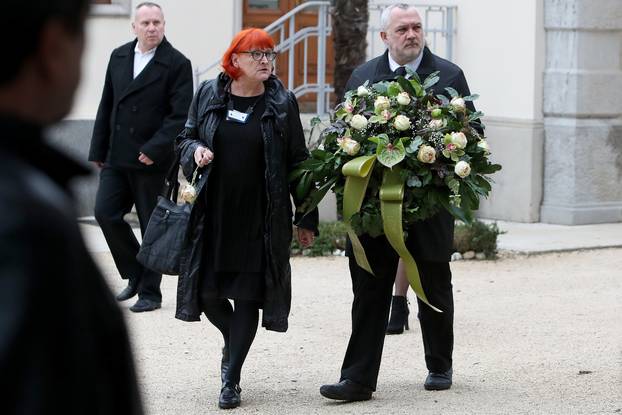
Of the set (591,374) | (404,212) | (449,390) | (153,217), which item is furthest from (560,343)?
(153,217)

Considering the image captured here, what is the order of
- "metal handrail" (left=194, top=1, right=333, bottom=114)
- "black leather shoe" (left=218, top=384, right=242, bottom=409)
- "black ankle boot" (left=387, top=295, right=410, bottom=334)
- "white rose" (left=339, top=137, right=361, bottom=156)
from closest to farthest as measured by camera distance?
"white rose" (left=339, top=137, right=361, bottom=156) → "black leather shoe" (left=218, top=384, right=242, bottom=409) → "black ankle boot" (left=387, top=295, right=410, bottom=334) → "metal handrail" (left=194, top=1, right=333, bottom=114)

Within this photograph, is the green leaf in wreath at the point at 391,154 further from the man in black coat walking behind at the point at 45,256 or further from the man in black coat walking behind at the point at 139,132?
the man in black coat walking behind at the point at 45,256

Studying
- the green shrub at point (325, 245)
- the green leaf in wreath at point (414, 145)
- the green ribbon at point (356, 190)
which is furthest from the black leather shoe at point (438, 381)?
the green shrub at point (325, 245)

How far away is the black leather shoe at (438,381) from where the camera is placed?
6.28 meters

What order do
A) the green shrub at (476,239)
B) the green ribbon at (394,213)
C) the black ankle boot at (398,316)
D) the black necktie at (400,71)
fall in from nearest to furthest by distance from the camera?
the green ribbon at (394,213)
the black necktie at (400,71)
the black ankle boot at (398,316)
the green shrub at (476,239)

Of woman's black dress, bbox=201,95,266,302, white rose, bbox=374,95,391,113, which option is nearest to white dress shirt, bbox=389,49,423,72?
white rose, bbox=374,95,391,113

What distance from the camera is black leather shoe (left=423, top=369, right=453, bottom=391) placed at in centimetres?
628

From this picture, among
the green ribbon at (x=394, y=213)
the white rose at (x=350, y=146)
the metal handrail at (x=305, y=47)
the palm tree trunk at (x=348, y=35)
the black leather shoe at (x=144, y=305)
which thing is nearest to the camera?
the green ribbon at (x=394, y=213)

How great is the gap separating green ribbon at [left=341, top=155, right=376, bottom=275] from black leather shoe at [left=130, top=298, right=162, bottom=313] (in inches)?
106

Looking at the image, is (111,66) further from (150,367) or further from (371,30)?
(371,30)

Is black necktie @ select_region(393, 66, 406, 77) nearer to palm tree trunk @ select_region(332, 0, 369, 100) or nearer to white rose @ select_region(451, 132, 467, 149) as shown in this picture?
white rose @ select_region(451, 132, 467, 149)

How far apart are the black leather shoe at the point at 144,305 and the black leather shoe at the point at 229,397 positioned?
7.75ft

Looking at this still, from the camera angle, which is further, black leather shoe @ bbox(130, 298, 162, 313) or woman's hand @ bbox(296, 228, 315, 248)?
black leather shoe @ bbox(130, 298, 162, 313)

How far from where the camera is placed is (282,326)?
5969 mm
